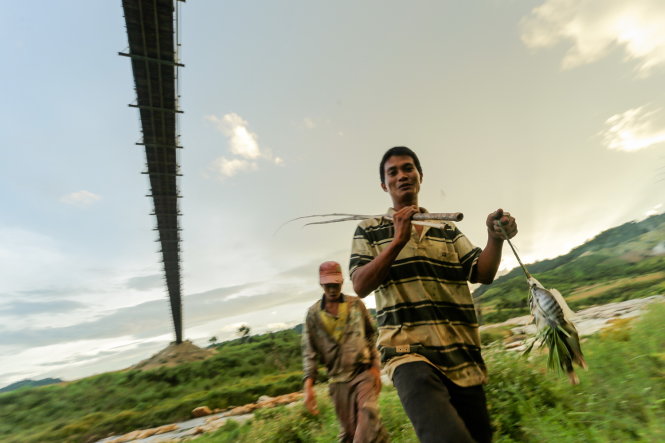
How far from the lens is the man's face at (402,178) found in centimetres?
206

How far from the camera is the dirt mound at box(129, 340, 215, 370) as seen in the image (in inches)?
1179

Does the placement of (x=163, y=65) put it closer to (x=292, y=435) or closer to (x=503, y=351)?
(x=292, y=435)

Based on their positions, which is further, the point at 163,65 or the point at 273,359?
the point at 273,359

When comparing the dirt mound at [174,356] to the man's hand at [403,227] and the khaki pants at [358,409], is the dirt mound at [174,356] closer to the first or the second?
the khaki pants at [358,409]

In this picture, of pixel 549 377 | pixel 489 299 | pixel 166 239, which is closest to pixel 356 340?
pixel 549 377

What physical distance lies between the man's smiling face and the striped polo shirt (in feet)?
0.40

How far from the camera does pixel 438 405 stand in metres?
1.47

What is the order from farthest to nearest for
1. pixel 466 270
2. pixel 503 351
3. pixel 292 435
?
1. pixel 292 435
2. pixel 503 351
3. pixel 466 270

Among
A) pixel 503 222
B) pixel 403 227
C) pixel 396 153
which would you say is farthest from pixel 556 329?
pixel 396 153

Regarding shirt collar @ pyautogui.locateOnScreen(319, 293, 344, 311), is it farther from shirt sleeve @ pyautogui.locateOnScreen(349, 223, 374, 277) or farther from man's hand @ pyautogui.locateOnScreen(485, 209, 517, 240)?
man's hand @ pyautogui.locateOnScreen(485, 209, 517, 240)

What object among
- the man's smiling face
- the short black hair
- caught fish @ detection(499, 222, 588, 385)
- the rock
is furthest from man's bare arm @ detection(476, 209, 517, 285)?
the rock

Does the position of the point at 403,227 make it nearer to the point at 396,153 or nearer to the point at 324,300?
the point at 396,153

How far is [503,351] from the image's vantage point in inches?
215

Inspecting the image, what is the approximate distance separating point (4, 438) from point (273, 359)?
18.3m
